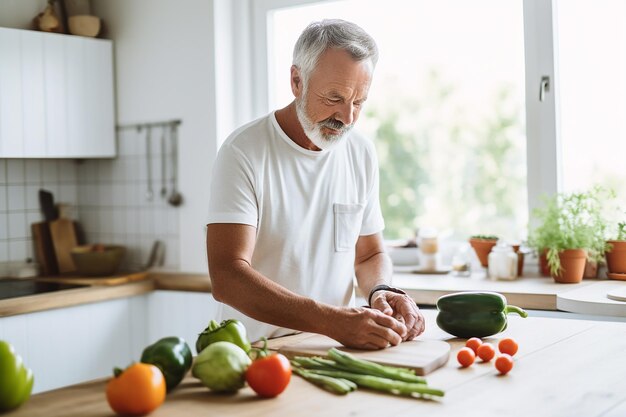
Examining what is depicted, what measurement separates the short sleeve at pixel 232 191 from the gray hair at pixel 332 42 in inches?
12.2

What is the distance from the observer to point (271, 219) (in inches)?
91.0

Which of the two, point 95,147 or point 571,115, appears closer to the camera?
point 571,115

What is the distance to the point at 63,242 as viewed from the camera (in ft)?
13.3

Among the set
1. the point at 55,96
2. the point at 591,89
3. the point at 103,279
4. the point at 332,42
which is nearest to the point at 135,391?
the point at 332,42

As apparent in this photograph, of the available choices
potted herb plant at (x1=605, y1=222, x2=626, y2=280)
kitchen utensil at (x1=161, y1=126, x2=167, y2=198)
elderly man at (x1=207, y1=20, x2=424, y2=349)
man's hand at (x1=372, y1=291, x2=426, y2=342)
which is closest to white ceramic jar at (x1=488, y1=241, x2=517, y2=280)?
potted herb plant at (x1=605, y1=222, x2=626, y2=280)

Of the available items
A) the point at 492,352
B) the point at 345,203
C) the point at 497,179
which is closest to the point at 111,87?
the point at 345,203

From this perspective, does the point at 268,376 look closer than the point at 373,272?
Yes

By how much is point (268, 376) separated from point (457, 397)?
37 centimetres

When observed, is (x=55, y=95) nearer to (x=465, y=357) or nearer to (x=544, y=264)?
(x=544, y=264)

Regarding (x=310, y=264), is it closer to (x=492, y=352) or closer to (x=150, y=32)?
(x=492, y=352)

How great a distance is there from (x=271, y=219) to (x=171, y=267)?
175 centimetres

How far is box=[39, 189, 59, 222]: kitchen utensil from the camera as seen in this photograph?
13.2 feet

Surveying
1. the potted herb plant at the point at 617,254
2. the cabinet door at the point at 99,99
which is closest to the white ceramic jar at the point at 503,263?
the potted herb plant at the point at 617,254

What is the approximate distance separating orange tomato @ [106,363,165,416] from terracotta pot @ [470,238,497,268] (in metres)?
2.24
